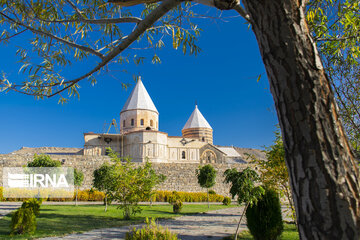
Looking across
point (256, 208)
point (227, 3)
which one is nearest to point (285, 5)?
point (227, 3)

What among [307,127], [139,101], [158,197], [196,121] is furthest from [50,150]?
[307,127]

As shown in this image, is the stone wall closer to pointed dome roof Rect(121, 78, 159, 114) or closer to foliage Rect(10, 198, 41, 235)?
pointed dome roof Rect(121, 78, 159, 114)

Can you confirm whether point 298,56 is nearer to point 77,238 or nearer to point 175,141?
point 77,238

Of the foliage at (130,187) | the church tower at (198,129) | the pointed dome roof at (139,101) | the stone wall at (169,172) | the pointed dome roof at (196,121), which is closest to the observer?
the foliage at (130,187)

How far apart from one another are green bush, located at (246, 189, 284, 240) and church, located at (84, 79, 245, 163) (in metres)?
25.9

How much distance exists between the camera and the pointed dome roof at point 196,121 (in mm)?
43750

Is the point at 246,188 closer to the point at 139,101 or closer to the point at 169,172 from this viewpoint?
the point at 169,172

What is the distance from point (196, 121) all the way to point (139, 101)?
37.3 feet

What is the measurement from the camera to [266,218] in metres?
6.34

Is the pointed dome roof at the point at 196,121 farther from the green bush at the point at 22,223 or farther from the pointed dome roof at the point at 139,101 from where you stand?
the green bush at the point at 22,223

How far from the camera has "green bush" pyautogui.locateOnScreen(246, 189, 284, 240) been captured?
6.25 meters

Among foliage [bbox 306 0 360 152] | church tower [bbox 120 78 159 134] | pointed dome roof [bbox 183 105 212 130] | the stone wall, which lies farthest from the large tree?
pointed dome roof [bbox 183 105 212 130]

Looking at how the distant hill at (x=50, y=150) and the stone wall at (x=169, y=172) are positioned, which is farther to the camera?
the distant hill at (x=50, y=150)

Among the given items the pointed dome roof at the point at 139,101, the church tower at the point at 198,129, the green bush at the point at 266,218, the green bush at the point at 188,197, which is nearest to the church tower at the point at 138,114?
the pointed dome roof at the point at 139,101
